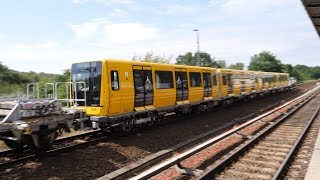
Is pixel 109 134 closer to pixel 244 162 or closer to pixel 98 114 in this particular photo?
pixel 98 114

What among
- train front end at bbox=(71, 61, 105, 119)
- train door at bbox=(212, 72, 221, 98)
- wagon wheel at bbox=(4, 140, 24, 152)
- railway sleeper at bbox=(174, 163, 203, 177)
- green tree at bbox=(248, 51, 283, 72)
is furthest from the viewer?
green tree at bbox=(248, 51, 283, 72)

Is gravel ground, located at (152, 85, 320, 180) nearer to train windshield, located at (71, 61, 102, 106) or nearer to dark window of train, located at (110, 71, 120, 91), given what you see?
dark window of train, located at (110, 71, 120, 91)

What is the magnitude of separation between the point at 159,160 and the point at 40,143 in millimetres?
3793

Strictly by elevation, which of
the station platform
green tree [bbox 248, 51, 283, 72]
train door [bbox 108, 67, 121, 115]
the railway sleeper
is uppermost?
green tree [bbox 248, 51, 283, 72]

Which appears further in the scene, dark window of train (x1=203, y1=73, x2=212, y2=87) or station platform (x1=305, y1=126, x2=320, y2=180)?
dark window of train (x1=203, y1=73, x2=212, y2=87)

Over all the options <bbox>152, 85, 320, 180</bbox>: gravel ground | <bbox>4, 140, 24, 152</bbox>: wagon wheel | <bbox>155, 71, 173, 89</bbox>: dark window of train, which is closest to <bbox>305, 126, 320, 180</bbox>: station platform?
<bbox>152, 85, 320, 180</bbox>: gravel ground

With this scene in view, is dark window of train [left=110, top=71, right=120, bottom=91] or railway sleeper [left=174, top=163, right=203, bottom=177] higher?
dark window of train [left=110, top=71, right=120, bottom=91]

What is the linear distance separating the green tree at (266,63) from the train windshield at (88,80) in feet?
278

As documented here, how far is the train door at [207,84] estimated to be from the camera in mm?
22875

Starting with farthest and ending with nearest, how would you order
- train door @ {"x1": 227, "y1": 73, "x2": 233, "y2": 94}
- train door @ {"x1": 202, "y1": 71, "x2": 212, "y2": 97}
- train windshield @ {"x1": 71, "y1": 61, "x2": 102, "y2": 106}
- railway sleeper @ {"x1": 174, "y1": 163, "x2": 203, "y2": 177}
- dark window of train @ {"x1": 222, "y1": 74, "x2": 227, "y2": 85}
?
train door @ {"x1": 227, "y1": 73, "x2": 233, "y2": 94}
dark window of train @ {"x1": 222, "y1": 74, "x2": 227, "y2": 85}
train door @ {"x1": 202, "y1": 71, "x2": 212, "y2": 97}
train windshield @ {"x1": 71, "y1": 61, "x2": 102, "y2": 106}
railway sleeper @ {"x1": 174, "y1": 163, "x2": 203, "y2": 177}

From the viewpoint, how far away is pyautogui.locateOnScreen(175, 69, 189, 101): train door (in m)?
19.0

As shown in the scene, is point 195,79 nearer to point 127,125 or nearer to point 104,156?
point 127,125

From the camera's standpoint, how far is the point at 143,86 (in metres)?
15.7

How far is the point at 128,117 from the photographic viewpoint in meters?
15.0
